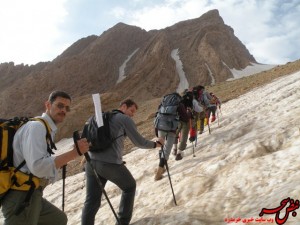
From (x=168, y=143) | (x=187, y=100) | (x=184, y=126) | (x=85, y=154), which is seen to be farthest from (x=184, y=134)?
(x=85, y=154)

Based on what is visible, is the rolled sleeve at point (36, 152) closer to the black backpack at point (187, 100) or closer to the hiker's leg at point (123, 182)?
the hiker's leg at point (123, 182)

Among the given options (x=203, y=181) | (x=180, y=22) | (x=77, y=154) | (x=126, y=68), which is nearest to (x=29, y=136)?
(x=77, y=154)

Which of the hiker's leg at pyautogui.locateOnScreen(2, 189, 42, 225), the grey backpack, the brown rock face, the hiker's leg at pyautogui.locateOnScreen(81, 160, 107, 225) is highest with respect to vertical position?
the brown rock face

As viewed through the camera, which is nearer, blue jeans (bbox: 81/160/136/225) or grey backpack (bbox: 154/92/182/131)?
blue jeans (bbox: 81/160/136/225)

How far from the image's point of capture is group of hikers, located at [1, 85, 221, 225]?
13.0 feet

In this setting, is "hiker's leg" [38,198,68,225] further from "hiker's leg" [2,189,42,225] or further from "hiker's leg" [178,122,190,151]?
"hiker's leg" [178,122,190,151]

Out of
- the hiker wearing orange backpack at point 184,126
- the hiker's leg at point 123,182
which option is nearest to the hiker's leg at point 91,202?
the hiker's leg at point 123,182

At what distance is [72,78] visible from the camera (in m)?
79.6

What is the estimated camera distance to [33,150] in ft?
12.6

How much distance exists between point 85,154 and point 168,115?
5060mm

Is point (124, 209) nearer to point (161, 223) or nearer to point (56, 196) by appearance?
point (161, 223)

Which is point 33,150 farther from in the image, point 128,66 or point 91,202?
point 128,66

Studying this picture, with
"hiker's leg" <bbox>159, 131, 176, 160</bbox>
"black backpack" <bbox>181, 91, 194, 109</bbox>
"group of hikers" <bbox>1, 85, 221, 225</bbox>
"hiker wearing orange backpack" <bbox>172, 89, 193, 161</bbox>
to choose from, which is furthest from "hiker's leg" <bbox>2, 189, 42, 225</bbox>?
"black backpack" <bbox>181, 91, 194, 109</bbox>

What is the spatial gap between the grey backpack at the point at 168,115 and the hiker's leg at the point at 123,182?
156 inches
